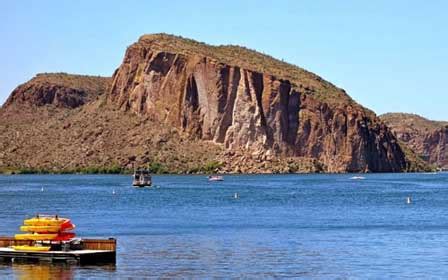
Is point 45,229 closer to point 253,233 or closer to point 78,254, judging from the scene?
point 78,254

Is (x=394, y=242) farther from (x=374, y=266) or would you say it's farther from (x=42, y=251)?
(x=42, y=251)

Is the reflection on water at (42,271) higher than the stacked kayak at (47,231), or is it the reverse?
the stacked kayak at (47,231)

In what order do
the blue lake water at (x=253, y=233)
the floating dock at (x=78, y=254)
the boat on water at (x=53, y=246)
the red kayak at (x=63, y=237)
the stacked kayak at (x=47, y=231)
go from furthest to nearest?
the red kayak at (x=63, y=237) → the stacked kayak at (x=47, y=231) → the boat on water at (x=53, y=246) → the floating dock at (x=78, y=254) → the blue lake water at (x=253, y=233)

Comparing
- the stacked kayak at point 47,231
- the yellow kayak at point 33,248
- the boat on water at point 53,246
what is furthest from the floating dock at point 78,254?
the stacked kayak at point 47,231

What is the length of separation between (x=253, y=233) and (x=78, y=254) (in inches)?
786

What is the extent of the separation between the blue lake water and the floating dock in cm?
79

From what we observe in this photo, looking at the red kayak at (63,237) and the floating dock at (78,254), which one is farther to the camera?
the red kayak at (63,237)

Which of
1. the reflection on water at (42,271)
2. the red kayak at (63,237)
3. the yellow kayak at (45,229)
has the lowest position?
the reflection on water at (42,271)

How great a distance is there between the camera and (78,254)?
46469 mm

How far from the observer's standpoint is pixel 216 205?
98188 mm

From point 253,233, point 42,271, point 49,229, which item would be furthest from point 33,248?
point 253,233

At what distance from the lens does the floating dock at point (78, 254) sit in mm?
46625

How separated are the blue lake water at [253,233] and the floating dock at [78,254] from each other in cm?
79

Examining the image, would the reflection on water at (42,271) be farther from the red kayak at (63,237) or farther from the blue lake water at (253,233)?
the red kayak at (63,237)
